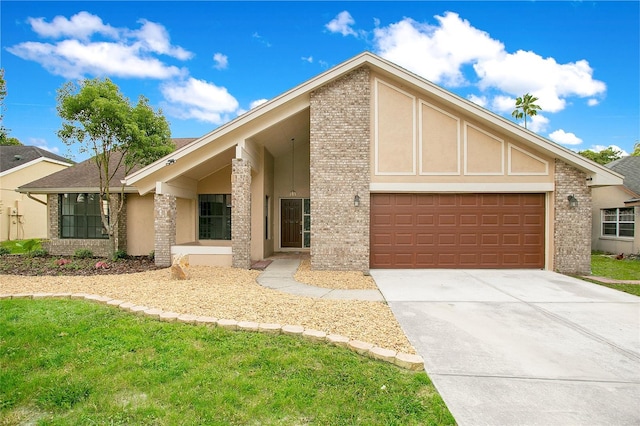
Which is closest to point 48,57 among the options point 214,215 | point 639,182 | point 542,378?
point 214,215

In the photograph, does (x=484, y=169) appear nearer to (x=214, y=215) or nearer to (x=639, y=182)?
(x=214, y=215)

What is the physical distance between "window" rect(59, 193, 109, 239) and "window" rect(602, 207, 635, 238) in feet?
71.8

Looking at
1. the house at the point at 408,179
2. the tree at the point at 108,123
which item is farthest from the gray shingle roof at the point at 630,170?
the tree at the point at 108,123

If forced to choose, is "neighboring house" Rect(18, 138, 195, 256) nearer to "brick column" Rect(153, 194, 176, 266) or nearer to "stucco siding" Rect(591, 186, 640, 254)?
"brick column" Rect(153, 194, 176, 266)

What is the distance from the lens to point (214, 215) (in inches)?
490

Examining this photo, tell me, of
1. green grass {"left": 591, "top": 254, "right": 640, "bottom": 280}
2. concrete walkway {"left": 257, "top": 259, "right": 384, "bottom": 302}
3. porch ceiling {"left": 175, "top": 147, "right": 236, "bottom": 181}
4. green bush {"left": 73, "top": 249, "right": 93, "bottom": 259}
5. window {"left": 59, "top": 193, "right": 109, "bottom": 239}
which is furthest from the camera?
window {"left": 59, "top": 193, "right": 109, "bottom": 239}

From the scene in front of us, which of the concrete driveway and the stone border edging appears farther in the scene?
the stone border edging

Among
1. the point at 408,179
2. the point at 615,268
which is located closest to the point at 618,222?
the point at 615,268

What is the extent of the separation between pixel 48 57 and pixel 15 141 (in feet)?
68.6

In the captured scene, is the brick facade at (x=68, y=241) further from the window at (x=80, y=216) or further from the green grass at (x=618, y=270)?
the green grass at (x=618, y=270)

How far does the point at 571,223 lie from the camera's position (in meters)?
9.25

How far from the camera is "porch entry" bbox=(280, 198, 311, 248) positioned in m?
13.8

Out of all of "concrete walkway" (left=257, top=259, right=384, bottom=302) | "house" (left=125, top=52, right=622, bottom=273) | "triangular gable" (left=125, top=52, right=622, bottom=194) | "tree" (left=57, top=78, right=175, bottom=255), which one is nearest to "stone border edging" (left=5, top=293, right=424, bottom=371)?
"concrete walkway" (left=257, top=259, right=384, bottom=302)

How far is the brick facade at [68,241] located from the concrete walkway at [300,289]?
6730 mm
